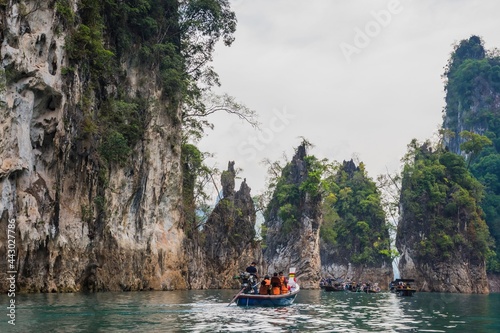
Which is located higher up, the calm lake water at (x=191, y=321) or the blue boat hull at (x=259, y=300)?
the blue boat hull at (x=259, y=300)

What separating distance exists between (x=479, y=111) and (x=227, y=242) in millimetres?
56236

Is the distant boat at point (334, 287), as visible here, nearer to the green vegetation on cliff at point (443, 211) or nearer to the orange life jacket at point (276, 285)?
the green vegetation on cliff at point (443, 211)

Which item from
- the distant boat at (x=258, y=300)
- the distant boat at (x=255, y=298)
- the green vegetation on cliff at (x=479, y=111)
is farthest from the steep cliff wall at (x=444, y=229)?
the distant boat at (x=258, y=300)

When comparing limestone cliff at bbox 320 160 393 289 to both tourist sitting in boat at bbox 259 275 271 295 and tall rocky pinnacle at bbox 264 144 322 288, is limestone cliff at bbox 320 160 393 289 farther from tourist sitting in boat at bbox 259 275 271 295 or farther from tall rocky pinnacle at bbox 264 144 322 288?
tourist sitting in boat at bbox 259 275 271 295

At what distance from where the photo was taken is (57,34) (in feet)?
91.9

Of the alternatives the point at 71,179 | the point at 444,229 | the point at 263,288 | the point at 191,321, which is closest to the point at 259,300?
the point at 263,288

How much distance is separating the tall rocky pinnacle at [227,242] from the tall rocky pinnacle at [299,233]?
11.1m

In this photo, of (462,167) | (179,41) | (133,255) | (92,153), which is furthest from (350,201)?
(92,153)

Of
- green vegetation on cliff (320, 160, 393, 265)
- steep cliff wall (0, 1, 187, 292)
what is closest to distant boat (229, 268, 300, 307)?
steep cliff wall (0, 1, 187, 292)

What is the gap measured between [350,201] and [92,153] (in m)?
58.6

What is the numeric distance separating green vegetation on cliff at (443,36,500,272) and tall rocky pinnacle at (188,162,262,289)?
31722 millimetres

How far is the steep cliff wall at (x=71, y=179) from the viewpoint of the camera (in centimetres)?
2464

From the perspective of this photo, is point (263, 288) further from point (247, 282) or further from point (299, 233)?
point (299, 233)

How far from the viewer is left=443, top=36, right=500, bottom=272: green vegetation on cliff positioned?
77.6 m
